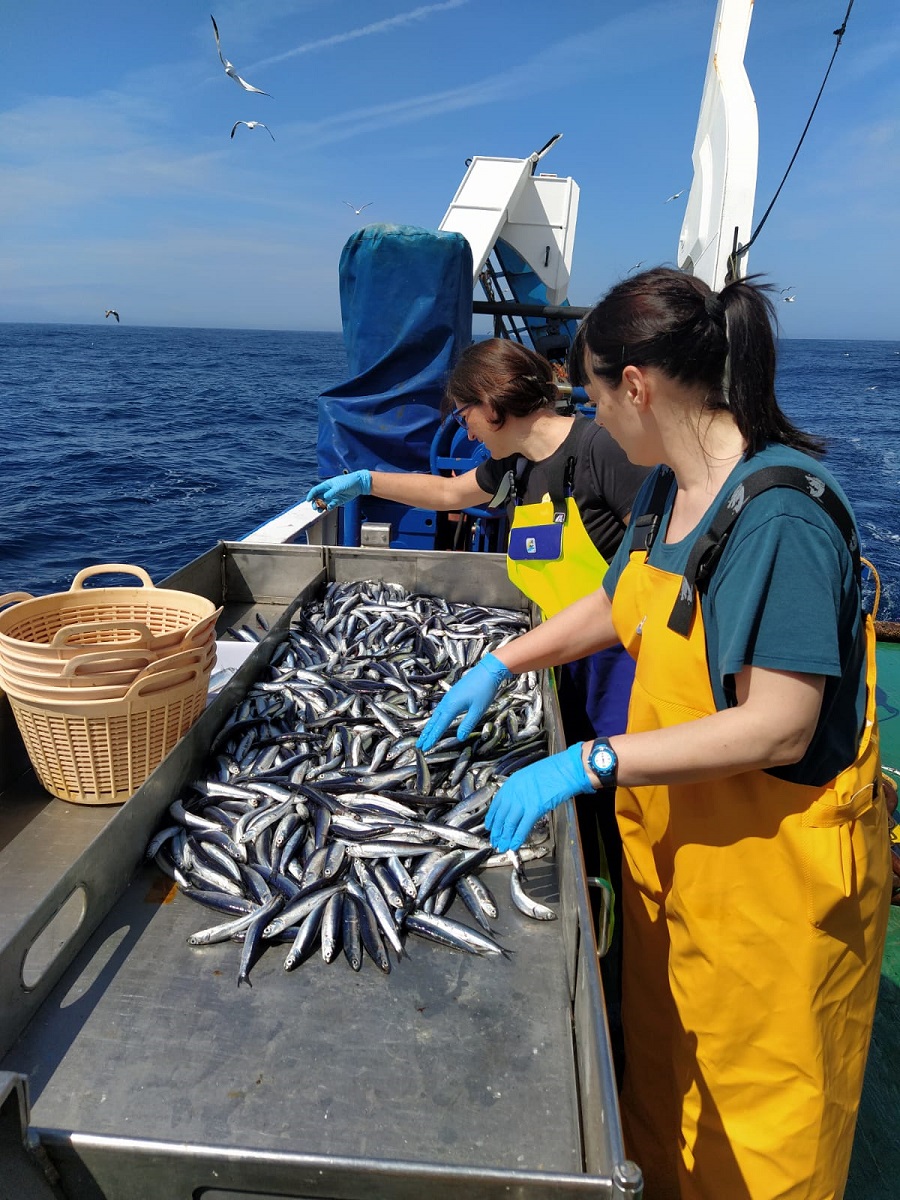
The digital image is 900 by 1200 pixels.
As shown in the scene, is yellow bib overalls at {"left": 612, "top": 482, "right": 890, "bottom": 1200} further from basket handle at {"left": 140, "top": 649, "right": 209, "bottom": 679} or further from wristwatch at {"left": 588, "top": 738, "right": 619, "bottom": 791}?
basket handle at {"left": 140, "top": 649, "right": 209, "bottom": 679}

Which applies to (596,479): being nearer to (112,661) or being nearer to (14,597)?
(112,661)

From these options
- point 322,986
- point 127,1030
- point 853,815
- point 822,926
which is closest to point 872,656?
point 853,815

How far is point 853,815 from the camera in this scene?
1.99m

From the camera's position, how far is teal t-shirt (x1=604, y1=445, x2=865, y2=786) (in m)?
1.75

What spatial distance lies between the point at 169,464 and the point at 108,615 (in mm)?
23629

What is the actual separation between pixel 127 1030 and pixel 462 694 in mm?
1688

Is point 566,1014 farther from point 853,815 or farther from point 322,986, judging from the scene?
point 853,815

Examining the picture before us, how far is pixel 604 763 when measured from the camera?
6.89 ft

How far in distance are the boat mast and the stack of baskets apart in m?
5.78

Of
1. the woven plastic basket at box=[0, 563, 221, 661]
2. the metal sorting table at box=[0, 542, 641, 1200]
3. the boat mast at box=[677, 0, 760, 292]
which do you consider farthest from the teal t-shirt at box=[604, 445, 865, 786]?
the boat mast at box=[677, 0, 760, 292]

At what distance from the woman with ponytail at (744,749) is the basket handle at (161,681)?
1319 mm

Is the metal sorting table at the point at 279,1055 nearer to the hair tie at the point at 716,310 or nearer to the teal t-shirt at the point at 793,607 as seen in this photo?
the teal t-shirt at the point at 793,607

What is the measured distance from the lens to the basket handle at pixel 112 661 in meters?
2.64

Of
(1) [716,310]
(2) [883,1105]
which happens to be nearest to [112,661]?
(1) [716,310]
